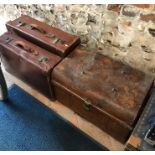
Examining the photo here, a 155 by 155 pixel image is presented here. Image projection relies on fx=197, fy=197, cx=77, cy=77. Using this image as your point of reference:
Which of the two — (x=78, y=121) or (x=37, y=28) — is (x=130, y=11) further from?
(x=78, y=121)

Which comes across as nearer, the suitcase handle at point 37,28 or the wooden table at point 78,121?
the wooden table at point 78,121

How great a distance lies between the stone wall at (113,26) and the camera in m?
1.09

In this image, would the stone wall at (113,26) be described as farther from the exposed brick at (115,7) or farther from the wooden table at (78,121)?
the wooden table at (78,121)

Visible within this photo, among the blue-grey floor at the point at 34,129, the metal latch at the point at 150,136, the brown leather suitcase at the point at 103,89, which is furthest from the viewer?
the blue-grey floor at the point at 34,129

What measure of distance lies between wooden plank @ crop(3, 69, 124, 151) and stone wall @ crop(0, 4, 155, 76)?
0.49 meters

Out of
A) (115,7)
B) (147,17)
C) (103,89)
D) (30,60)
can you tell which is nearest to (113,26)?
(115,7)

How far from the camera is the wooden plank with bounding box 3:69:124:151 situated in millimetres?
1205

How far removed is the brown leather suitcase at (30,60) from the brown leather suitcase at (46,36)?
39 mm

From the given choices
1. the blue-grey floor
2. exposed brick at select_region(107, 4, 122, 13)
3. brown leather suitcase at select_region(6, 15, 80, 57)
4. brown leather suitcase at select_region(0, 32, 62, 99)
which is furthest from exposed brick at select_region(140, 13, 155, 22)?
the blue-grey floor

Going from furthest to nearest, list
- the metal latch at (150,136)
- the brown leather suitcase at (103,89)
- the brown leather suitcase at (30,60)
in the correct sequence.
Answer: the brown leather suitcase at (30,60), the brown leather suitcase at (103,89), the metal latch at (150,136)

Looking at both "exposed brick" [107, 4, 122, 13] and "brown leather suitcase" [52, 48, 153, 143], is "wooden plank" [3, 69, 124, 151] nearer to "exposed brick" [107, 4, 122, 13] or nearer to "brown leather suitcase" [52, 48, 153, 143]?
"brown leather suitcase" [52, 48, 153, 143]

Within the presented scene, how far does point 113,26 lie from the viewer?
1.22m

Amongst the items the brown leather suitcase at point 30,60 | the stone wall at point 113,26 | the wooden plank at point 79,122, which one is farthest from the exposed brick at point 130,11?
the wooden plank at point 79,122

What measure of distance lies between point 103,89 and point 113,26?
418mm
